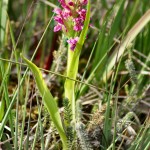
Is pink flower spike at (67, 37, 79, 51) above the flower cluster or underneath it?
underneath

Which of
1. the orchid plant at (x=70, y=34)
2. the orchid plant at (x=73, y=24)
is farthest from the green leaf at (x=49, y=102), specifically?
the orchid plant at (x=73, y=24)

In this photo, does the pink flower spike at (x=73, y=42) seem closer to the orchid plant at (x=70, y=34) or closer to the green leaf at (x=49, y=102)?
the orchid plant at (x=70, y=34)

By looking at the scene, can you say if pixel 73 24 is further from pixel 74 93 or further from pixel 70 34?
pixel 74 93

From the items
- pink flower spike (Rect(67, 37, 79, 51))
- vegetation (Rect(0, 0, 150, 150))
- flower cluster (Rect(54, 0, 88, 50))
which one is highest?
flower cluster (Rect(54, 0, 88, 50))

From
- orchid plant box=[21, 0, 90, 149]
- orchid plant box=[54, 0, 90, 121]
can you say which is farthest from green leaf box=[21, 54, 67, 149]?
orchid plant box=[54, 0, 90, 121]

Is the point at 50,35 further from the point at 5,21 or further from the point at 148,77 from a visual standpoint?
the point at 148,77

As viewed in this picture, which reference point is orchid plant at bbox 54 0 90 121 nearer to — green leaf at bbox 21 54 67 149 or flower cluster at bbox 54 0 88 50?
flower cluster at bbox 54 0 88 50

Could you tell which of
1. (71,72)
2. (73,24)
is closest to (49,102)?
(71,72)

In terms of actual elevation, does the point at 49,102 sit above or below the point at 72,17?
below
